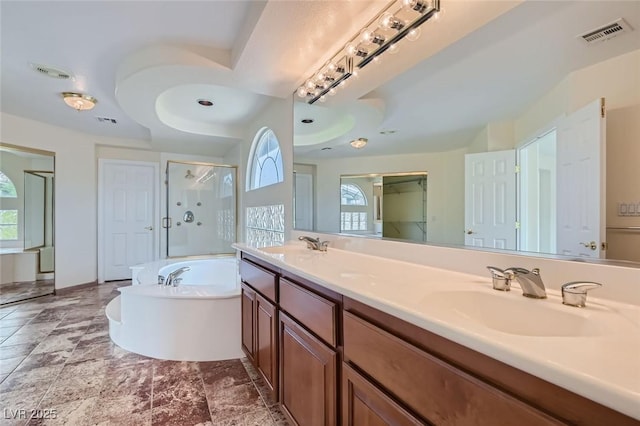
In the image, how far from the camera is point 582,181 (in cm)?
A: 91

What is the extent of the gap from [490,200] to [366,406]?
903 mm

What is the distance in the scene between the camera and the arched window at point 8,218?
14.9 feet

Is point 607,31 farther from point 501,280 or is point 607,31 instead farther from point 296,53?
point 296,53

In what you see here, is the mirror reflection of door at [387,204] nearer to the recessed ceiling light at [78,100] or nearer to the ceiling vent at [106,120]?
the recessed ceiling light at [78,100]

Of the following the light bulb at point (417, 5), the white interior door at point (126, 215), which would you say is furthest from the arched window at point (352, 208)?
the white interior door at point (126, 215)

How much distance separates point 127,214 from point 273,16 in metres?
4.66

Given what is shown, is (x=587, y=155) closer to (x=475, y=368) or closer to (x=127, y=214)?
(x=475, y=368)

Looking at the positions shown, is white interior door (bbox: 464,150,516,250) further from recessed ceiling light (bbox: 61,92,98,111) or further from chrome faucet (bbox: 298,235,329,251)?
recessed ceiling light (bbox: 61,92,98,111)

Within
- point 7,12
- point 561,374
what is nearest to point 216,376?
point 561,374

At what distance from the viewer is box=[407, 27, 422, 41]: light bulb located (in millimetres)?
1426

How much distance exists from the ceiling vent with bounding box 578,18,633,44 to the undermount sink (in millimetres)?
760

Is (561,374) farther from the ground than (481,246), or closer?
closer

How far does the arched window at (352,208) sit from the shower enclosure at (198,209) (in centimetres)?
334

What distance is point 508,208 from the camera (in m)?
1.18
